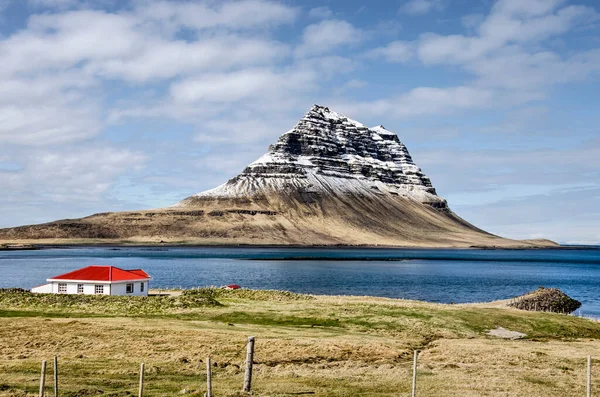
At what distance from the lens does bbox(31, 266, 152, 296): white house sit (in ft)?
238

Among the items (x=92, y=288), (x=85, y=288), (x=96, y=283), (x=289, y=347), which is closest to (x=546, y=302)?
(x=289, y=347)

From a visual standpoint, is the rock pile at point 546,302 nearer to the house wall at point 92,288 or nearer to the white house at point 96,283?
the white house at point 96,283

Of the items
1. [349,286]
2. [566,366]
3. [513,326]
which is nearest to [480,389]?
[566,366]

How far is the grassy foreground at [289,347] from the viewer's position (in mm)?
32781

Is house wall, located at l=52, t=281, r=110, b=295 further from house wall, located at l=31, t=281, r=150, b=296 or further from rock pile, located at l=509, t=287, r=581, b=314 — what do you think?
rock pile, located at l=509, t=287, r=581, b=314

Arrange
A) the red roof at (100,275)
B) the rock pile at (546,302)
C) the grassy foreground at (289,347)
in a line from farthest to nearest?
the rock pile at (546,302) < the red roof at (100,275) < the grassy foreground at (289,347)

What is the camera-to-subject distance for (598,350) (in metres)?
46.4

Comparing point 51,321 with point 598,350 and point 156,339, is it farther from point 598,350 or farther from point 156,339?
point 598,350

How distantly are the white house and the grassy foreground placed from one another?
17.1ft

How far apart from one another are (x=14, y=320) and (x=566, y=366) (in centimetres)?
4286

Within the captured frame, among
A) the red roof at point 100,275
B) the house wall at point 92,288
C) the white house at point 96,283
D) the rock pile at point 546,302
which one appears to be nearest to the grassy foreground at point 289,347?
the house wall at point 92,288

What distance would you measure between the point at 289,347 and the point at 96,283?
1482 inches

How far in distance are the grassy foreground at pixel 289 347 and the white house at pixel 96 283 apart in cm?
522

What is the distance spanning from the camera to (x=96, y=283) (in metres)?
72.8
